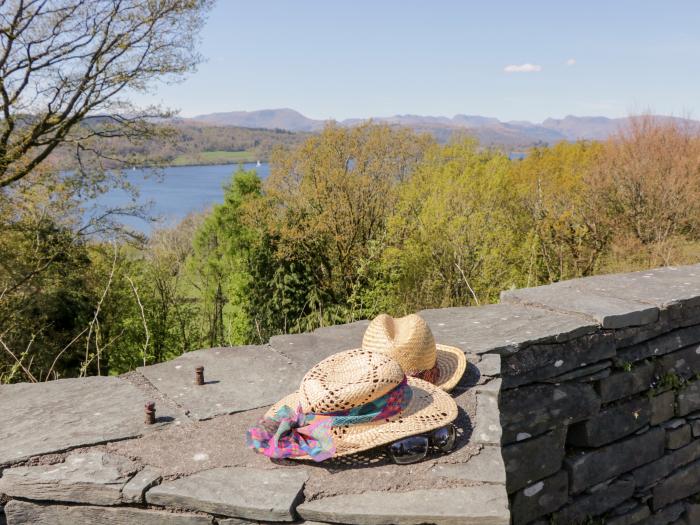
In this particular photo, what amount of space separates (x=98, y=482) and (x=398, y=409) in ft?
3.85

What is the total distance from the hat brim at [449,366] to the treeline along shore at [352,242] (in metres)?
6.42

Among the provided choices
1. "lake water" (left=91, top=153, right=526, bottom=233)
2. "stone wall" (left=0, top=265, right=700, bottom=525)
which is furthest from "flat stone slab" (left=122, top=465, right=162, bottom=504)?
"lake water" (left=91, top=153, right=526, bottom=233)

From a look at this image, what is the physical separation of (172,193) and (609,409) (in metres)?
75.2

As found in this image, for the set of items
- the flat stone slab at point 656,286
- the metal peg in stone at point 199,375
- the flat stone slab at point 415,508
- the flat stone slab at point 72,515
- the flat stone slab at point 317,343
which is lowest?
the flat stone slab at point 72,515

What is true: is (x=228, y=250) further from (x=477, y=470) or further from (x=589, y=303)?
(x=477, y=470)

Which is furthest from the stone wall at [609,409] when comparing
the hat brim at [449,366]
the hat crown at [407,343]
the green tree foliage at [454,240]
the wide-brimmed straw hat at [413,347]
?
the green tree foliage at [454,240]

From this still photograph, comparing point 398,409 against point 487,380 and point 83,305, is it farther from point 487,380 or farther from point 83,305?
point 83,305

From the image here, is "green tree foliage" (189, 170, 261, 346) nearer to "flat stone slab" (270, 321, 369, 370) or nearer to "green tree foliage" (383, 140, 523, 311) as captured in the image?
"green tree foliage" (383, 140, 523, 311)

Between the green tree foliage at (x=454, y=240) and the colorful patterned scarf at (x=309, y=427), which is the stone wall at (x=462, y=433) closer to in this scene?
the colorful patterned scarf at (x=309, y=427)

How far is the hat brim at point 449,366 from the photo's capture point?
2.93m

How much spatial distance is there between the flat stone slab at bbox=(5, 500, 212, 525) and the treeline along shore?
691 centimetres

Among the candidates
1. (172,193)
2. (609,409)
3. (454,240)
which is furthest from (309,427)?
(172,193)

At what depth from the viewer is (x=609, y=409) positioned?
154 inches

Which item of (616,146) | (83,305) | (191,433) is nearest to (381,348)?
(191,433)
